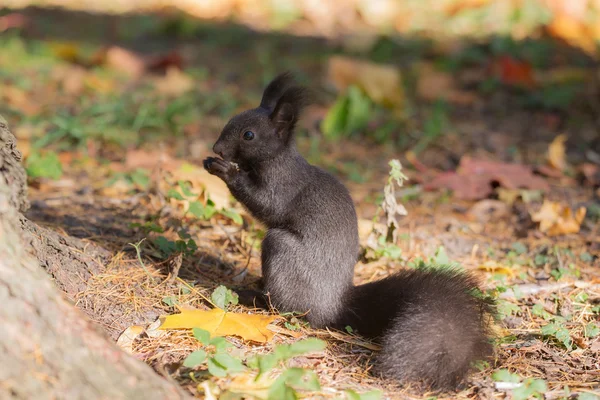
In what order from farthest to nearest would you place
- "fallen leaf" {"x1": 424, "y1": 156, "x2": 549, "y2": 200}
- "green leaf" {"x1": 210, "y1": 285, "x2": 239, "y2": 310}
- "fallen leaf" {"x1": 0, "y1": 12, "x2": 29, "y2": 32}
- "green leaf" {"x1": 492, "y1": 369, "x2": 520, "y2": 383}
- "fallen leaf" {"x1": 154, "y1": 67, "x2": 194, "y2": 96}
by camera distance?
"fallen leaf" {"x1": 0, "y1": 12, "x2": 29, "y2": 32}
"fallen leaf" {"x1": 154, "y1": 67, "x2": 194, "y2": 96}
"fallen leaf" {"x1": 424, "y1": 156, "x2": 549, "y2": 200}
"green leaf" {"x1": 210, "y1": 285, "x2": 239, "y2": 310}
"green leaf" {"x1": 492, "y1": 369, "x2": 520, "y2": 383}

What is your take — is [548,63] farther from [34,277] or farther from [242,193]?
[34,277]

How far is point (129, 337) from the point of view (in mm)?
2219

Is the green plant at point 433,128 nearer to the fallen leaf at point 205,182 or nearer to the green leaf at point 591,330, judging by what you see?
the fallen leaf at point 205,182

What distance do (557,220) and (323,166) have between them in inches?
59.4

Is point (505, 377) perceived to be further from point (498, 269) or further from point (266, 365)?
point (498, 269)

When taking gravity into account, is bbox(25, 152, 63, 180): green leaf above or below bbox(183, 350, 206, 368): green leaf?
above

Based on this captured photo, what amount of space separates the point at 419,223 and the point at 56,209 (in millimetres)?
1914

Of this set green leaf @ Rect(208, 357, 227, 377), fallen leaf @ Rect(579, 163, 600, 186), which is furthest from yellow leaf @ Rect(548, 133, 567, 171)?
green leaf @ Rect(208, 357, 227, 377)

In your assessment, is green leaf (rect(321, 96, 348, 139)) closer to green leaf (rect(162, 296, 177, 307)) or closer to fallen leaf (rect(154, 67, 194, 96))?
fallen leaf (rect(154, 67, 194, 96))

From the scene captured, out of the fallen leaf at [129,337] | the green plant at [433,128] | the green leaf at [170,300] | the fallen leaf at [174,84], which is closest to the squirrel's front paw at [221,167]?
the green leaf at [170,300]

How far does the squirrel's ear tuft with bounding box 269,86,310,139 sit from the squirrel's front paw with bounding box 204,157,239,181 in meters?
0.25

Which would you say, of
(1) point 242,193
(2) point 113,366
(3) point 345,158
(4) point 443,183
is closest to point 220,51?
(3) point 345,158

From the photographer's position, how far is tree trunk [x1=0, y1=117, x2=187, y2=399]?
5.19 ft

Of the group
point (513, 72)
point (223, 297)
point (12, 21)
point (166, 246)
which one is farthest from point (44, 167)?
point (12, 21)
